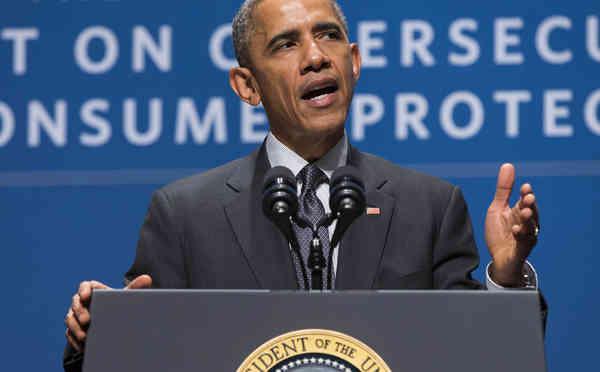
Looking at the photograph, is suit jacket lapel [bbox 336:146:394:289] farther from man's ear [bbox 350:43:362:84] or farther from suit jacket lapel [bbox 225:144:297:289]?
man's ear [bbox 350:43:362:84]

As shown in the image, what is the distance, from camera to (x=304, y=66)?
1.97m

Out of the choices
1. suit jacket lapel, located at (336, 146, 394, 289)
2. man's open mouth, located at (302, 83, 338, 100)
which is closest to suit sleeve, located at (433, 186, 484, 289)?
suit jacket lapel, located at (336, 146, 394, 289)

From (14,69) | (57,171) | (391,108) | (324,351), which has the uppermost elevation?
(14,69)

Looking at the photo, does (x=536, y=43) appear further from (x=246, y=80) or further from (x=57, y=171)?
(x=57, y=171)

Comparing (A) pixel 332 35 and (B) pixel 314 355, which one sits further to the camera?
(A) pixel 332 35

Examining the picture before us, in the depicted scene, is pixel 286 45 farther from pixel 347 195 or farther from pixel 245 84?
pixel 347 195

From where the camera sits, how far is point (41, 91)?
3.27 metres

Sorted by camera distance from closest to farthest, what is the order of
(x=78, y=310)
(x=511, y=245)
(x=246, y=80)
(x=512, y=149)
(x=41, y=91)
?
(x=78, y=310)
(x=511, y=245)
(x=246, y=80)
(x=512, y=149)
(x=41, y=91)

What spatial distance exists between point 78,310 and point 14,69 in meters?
2.07

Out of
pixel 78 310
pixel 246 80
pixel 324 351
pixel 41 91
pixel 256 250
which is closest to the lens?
pixel 324 351

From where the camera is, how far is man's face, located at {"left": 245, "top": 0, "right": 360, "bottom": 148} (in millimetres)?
1956

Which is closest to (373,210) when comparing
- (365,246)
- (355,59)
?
(365,246)

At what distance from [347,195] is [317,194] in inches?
24.9

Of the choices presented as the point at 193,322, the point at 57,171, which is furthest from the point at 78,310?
the point at 57,171
